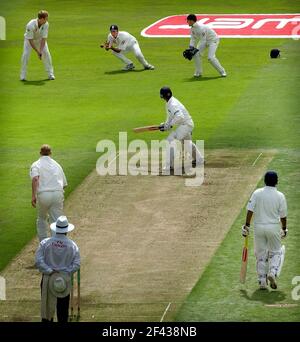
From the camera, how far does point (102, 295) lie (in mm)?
17156

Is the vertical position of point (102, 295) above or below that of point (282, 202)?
below

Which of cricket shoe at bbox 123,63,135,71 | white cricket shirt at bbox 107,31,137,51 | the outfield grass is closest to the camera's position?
the outfield grass

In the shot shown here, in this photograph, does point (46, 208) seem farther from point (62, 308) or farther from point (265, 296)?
point (265, 296)

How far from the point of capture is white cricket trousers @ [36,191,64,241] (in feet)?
60.2

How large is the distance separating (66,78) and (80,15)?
28.2 feet

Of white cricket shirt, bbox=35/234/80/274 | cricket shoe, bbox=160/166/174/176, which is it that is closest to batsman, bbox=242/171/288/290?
white cricket shirt, bbox=35/234/80/274

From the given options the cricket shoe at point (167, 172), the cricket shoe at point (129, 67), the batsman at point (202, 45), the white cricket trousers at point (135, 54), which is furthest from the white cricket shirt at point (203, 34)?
the cricket shoe at point (167, 172)

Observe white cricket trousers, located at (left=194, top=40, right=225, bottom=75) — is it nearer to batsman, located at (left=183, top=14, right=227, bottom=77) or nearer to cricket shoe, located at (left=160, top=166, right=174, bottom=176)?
batsman, located at (left=183, top=14, right=227, bottom=77)

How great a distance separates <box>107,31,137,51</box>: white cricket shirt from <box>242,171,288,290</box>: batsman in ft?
48.5

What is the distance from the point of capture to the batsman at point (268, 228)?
17.1 meters
